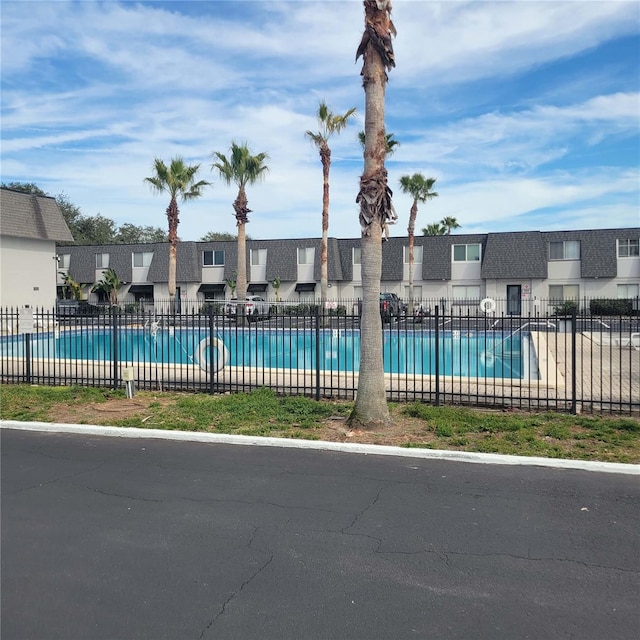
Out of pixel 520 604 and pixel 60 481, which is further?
pixel 60 481

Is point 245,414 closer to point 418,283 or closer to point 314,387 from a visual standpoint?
point 314,387

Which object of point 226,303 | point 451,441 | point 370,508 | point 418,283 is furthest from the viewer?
point 418,283

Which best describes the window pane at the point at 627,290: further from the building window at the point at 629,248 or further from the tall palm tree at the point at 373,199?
the tall palm tree at the point at 373,199

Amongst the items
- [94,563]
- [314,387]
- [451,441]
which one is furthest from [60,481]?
[314,387]

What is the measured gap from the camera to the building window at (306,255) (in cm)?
4681

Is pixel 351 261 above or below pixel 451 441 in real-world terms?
above

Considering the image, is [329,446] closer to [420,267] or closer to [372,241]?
[372,241]

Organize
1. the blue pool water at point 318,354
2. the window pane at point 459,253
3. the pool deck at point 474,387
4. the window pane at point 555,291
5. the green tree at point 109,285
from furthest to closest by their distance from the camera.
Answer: the green tree at point 109,285
the window pane at point 459,253
the window pane at point 555,291
the blue pool water at point 318,354
the pool deck at point 474,387

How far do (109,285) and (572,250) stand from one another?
3538 centimetres

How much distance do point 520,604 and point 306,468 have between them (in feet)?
11.5

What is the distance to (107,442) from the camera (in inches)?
337

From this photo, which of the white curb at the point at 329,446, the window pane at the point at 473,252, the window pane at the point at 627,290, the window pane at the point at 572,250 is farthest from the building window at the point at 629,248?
the white curb at the point at 329,446

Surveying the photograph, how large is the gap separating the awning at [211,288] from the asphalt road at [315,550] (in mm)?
41979

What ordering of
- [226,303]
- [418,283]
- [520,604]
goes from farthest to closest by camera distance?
[418,283], [226,303], [520,604]
